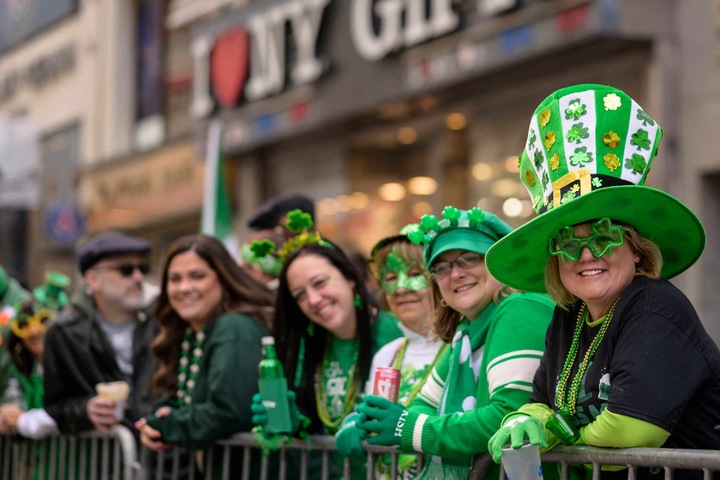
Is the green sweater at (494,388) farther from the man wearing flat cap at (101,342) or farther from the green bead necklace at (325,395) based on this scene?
the man wearing flat cap at (101,342)

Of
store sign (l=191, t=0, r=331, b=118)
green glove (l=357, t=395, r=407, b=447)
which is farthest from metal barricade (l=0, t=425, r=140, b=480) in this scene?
store sign (l=191, t=0, r=331, b=118)

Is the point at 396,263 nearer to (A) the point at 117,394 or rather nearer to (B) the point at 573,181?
(B) the point at 573,181

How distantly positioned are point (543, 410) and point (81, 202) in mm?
18475

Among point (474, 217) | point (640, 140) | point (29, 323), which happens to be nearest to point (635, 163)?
point (640, 140)

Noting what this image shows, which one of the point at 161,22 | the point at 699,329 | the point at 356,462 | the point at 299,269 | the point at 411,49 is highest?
the point at 161,22

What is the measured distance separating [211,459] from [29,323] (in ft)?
7.86

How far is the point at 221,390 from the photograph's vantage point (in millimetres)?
5508

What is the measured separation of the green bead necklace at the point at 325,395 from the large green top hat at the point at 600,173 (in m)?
1.72

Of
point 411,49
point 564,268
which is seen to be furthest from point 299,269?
point 411,49

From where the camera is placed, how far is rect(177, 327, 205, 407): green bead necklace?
5918 mm

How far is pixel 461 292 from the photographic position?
14.2 feet

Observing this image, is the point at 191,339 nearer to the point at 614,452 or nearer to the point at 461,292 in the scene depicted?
the point at 461,292

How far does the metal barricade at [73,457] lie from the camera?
6.18m

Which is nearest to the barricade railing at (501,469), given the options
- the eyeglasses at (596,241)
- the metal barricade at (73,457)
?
the metal barricade at (73,457)
